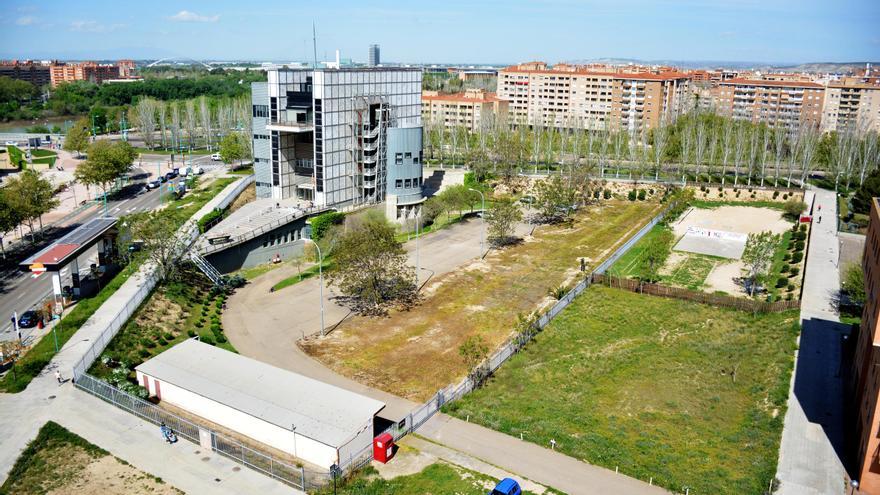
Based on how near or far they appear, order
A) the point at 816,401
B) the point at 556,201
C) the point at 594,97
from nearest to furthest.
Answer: the point at 816,401, the point at 556,201, the point at 594,97

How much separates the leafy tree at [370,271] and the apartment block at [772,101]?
11020cm

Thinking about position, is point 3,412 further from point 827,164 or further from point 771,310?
point 827,164

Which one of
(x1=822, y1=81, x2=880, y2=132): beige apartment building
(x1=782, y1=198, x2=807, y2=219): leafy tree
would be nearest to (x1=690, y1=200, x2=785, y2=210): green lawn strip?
(x1=782, y1=198, x2=807, y2=219): leafy tree

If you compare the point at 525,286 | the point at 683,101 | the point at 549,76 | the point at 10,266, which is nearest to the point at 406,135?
the point at 525,286

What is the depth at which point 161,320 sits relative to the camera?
39750 millimetres

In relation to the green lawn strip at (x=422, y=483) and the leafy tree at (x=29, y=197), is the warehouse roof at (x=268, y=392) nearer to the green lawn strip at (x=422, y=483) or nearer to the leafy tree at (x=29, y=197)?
the green lawn strip at (x=422, y=483)

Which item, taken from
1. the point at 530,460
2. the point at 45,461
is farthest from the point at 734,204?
the point at 45,461

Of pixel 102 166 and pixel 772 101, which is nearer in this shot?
pixel 102 166

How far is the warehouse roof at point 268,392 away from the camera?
27250 millimetres

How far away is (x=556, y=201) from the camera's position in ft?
219

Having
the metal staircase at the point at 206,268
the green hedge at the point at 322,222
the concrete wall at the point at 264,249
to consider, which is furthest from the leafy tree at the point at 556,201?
the metal staircase at the point at 206,268

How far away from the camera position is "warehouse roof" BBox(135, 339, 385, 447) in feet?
89.4

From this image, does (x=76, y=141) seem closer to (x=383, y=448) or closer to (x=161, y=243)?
(x=161, y=243)

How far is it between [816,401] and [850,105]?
121 metres
